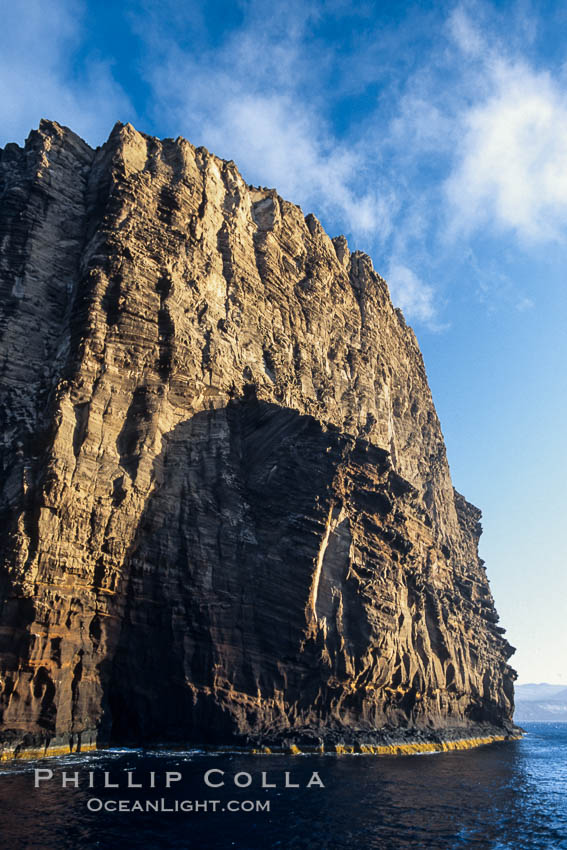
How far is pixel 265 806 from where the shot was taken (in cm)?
2853

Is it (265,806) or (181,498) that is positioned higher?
(181,498)

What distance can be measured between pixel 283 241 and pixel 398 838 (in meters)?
67.9

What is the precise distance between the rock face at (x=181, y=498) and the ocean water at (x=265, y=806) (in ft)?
19.9

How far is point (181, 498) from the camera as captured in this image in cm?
5097

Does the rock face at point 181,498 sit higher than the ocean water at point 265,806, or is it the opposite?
the rock face at point 181,498

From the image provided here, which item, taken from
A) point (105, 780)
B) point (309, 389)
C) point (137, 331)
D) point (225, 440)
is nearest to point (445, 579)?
point (309, 389)

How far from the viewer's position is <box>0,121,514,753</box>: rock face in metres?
43.6

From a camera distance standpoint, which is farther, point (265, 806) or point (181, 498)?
point (181, 498)

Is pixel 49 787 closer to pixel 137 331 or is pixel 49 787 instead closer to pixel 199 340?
pixel 137 331

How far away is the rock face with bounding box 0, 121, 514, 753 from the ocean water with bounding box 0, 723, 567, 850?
19.9 feet

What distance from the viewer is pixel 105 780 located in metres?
30.9

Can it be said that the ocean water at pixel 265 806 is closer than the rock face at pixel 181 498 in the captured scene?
Yes

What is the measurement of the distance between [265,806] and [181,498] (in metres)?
26.3

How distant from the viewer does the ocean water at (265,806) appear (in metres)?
23.1
